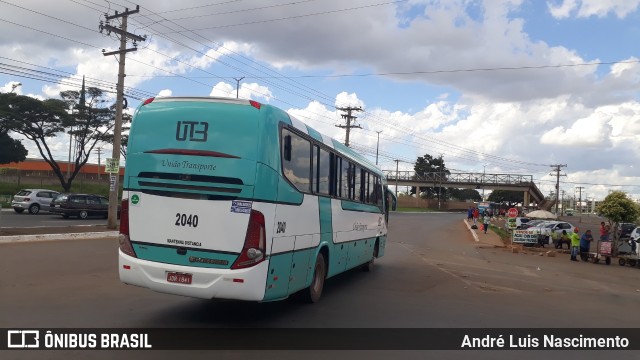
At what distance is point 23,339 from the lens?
682cm

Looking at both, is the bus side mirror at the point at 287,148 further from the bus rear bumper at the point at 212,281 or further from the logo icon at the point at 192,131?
the bus rear bumper at the point at 212,281

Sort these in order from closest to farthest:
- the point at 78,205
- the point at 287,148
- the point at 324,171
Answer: the point at 287,148
the point at 324,171
the point at 78,205

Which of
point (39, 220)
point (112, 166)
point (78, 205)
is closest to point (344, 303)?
point (112, 166)

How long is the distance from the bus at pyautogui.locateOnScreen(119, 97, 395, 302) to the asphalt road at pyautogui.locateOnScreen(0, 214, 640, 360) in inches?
36.6

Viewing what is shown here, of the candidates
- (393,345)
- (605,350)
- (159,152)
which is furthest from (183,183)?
(605,350)

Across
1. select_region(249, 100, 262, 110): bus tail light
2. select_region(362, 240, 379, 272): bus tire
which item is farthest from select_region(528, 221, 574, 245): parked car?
select_region(249, 100, 262, 110): bus tail light

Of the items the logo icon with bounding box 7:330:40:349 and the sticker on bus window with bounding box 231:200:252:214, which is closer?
the logo icon with bounding box 7:330:40:349

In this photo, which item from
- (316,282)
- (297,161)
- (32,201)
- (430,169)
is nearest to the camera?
(297,161)

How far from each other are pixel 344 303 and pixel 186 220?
4.00 m

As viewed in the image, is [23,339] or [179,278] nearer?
[23,339]

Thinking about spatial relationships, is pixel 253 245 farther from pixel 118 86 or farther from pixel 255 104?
pixel 118 86

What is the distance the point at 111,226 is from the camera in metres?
24.2

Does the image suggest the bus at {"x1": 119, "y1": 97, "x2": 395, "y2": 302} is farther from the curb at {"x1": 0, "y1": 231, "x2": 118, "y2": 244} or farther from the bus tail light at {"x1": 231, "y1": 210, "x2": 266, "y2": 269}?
the curb at {"x1": 0, "y1": 231, "x2": 118, "y2": 244}

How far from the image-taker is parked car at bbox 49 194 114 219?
31500 mm
